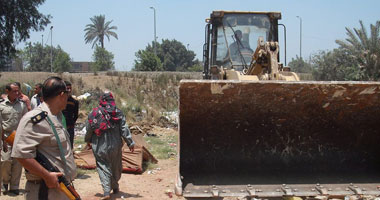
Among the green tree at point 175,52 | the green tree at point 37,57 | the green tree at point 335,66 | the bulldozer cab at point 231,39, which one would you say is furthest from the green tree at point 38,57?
the bulldozer cab at point 231,39

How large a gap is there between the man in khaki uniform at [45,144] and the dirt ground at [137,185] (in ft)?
10.2

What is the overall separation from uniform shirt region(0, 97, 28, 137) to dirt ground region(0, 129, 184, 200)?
996mm

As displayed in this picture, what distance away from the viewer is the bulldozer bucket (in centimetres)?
484

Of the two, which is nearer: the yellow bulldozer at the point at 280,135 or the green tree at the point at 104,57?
the yellow bulldozer at the point at 280,135

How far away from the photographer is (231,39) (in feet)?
25.9

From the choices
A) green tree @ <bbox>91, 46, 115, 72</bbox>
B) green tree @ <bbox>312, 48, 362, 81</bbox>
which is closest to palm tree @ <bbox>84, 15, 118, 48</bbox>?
green tree @ <bbox>91, 46, 115, 72</bbox>

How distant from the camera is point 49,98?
10.6 feet

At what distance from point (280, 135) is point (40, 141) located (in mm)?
3181

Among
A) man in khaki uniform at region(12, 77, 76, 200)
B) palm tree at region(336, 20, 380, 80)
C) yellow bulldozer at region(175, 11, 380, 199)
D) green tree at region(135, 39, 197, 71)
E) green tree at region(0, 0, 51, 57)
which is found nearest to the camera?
man in khaki uniform at region(12, 77, 76, 200)

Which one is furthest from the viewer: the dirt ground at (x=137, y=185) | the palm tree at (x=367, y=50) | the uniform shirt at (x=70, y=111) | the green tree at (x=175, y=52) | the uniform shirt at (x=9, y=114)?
the green tree at (x=175, y=52)

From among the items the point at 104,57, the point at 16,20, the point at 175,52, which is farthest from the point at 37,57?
the point at 16,20

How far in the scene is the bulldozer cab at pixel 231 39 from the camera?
25.7 ft

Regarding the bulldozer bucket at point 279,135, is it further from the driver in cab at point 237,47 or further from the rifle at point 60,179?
the driver in cab at point 237,47

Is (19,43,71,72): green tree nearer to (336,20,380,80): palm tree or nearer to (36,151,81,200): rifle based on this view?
(336,20,380,80): palm tree
